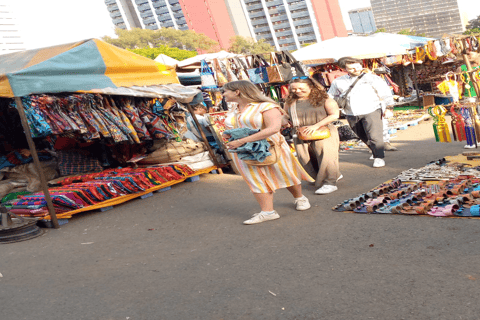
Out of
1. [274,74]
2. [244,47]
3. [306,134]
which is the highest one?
[274,74]

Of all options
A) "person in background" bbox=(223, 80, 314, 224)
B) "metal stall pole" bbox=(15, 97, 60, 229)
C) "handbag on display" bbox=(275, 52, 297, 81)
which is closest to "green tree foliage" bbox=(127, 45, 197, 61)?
"handbag on display" bbox=(275, 52, 297, 81)

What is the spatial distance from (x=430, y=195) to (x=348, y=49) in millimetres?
10113

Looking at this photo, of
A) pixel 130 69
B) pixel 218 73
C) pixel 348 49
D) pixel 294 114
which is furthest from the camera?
pixel 348 49

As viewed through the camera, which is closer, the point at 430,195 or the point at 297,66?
the point at 430,195

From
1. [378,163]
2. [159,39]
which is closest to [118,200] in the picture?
[378,163]

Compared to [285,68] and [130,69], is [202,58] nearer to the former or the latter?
[285,68]

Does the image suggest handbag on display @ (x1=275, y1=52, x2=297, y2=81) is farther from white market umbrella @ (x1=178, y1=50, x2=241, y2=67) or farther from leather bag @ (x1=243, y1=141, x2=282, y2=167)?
leather bag @ (x1=243, y1=141, x2=282, y2=167)

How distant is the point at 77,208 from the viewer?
6.89m

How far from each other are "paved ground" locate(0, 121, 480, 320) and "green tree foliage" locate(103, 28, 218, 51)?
278 ft

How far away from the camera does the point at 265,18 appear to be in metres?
125

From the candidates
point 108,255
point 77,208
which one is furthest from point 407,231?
point 77,208

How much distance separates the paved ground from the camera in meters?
2.96

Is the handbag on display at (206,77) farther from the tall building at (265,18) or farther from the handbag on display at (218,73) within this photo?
the tall building at (265,18)

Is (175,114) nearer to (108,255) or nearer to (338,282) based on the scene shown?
(108,255)
